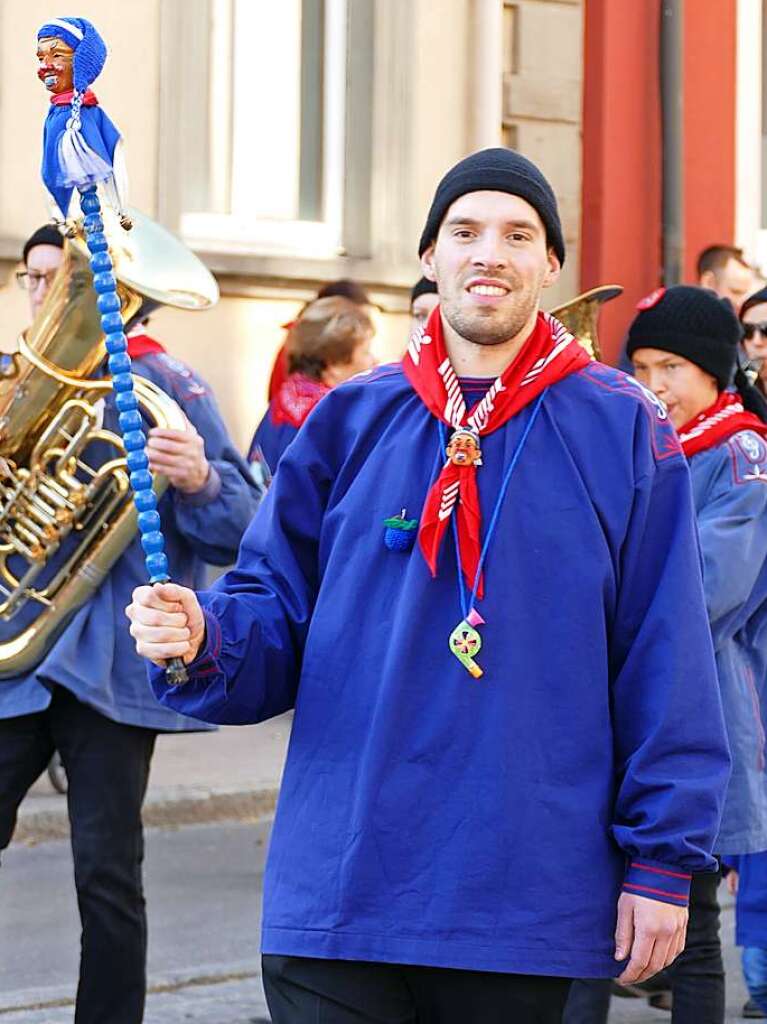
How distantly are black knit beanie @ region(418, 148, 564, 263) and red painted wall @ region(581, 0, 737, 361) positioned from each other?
8.85 m

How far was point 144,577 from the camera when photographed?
4945 millimetres

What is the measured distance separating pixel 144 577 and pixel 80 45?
1.98 m

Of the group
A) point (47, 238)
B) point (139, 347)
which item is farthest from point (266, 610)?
point (47, 238)

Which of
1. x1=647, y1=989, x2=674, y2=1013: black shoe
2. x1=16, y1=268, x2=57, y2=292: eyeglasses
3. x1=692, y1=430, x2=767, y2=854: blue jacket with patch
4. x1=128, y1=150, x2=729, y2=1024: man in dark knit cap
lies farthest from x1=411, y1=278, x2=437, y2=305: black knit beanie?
x1=128, y1=150, x2=729, y2=1024: man in dark knit cap

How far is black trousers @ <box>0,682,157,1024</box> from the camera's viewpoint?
186 inches

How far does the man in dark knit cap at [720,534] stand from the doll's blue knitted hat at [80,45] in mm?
1993

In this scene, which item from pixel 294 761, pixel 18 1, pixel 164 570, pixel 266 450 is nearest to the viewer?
pixel 164 570

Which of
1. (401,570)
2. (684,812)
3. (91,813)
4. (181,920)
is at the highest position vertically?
(401,570)

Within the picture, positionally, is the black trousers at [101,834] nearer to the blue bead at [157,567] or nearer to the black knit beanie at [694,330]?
the black knit beanie at [694,330]

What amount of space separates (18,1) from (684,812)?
7.61m

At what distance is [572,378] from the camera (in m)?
3.38

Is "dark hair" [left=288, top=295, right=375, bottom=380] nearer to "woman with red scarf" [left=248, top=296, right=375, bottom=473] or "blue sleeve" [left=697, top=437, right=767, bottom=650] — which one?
"woman with red scarf" [left=248, top=296, right=375, bottom=473]

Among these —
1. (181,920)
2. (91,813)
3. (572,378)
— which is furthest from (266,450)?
(572,378)

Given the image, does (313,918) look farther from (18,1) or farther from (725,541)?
(18,1)
